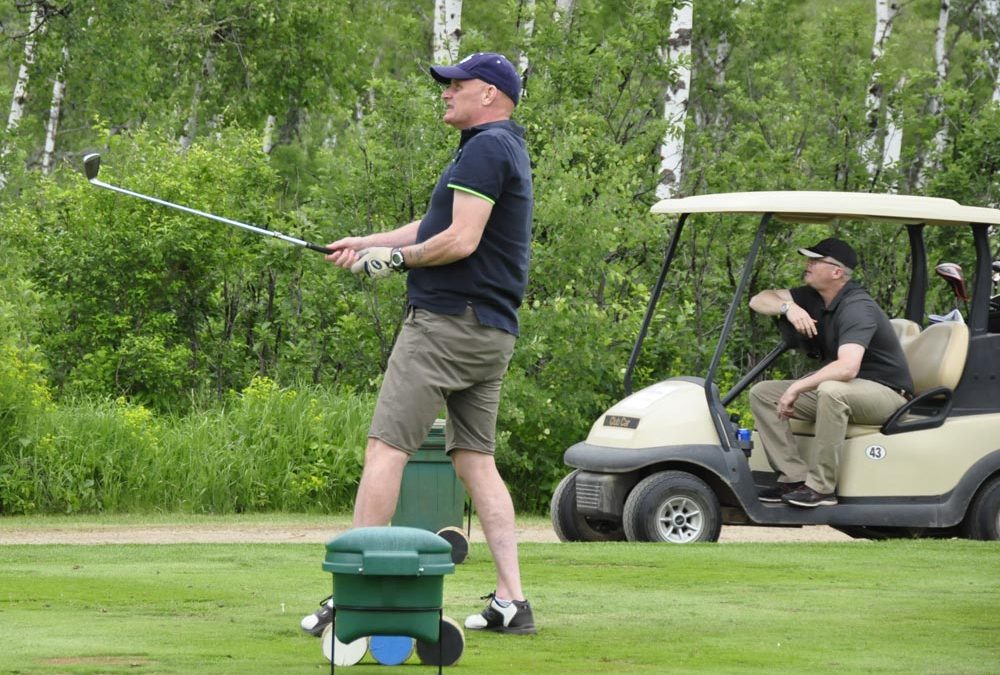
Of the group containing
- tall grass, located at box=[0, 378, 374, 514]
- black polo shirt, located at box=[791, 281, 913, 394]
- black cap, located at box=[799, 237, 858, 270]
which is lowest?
tall grass, located at box=[0, 378, 374, 514]

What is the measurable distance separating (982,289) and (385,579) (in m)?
6.72

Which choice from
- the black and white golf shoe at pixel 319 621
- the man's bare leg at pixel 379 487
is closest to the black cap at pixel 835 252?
the man's bare leg at pixel 379 487

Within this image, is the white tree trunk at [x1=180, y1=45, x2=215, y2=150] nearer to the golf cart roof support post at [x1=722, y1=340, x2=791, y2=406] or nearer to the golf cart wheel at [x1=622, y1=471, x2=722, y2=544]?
the golf cart roof support post at [x1=722, y1=340, x2=791, y2=406]

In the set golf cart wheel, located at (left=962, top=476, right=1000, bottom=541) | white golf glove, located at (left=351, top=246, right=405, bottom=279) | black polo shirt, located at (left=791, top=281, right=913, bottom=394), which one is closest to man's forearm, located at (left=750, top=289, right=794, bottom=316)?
black polo shirt, located at (left=791, top=281, right=913, bottom=394)

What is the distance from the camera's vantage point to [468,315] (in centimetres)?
657

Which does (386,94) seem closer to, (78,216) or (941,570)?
(78,216)

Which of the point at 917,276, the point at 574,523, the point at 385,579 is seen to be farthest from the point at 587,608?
the point at 917,276

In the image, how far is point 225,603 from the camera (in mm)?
7324

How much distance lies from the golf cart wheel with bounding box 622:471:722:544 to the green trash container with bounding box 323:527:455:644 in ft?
17.6

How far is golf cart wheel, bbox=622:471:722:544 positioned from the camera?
10.6 m

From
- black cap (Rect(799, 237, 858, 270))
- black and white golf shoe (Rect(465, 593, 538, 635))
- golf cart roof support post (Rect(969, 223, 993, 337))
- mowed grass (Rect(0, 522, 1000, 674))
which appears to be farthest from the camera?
golf cart roof support post (Rect(969, 223, 993, 337))

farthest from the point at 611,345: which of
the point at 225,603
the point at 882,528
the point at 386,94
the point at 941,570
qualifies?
the point at 225,603

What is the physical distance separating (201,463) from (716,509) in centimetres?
407

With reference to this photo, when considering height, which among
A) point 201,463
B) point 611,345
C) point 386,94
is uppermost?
point 386,94
